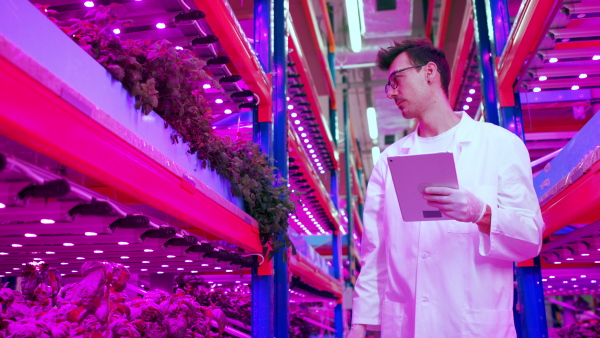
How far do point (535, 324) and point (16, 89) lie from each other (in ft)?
18.8

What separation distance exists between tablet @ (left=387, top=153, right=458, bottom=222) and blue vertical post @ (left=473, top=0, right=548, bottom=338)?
473 cm

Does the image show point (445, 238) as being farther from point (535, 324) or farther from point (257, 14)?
point (257, 14)

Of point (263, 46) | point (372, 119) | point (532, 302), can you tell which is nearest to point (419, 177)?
point (532, 302)

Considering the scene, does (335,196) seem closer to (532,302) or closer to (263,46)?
(263,46)

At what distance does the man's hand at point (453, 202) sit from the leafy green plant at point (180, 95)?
7.34 feet

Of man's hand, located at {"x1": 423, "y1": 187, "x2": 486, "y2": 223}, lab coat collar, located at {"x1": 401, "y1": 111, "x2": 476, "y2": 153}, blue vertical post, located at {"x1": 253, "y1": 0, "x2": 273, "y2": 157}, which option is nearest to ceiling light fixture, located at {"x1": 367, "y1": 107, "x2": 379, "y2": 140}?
blue vertical post, located at {"x1": 253, "y1": 0, "x2": 273, "y2": 157}

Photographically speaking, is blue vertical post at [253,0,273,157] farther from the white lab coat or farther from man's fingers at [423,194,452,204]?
man's fingers at [423,194,452,204]

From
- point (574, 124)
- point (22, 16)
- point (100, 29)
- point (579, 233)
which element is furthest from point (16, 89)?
point (574, 124)

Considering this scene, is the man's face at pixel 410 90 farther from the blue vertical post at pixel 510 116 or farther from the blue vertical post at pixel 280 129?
the blue vertical post at pixel 280 129

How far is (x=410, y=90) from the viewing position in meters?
2.70

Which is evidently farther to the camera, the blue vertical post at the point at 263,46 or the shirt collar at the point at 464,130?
the blue vertical post at the point at 263,46

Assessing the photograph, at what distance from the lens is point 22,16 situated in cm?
262

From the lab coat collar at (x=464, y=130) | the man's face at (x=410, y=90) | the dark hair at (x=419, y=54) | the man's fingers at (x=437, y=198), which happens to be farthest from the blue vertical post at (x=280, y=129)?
the man's fingers at (x=437, y=198)

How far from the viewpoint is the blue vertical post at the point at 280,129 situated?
825 cm
